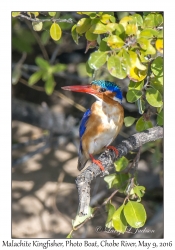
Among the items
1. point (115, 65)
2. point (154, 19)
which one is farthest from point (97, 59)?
point (154, 19)

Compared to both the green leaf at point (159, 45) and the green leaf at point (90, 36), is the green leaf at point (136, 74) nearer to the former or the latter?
the green leaf at point (159, 45)

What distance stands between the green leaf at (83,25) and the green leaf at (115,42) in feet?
0.95

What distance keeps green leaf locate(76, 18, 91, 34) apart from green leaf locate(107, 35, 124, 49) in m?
0.29

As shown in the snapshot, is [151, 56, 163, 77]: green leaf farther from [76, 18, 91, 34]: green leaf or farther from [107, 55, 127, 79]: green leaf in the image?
[76, 18, 91, 34]: green leaf

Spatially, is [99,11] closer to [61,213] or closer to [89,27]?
[89,27]

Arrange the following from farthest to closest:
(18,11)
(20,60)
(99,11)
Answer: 1. (20,60)
2. (18,11)
3. (99,11)

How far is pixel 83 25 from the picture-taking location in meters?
2.04

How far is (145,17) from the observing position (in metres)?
2.05

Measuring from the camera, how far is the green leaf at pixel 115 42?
1.77 metres

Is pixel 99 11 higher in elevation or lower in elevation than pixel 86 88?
higher

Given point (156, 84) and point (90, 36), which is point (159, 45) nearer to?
point (156, 84)

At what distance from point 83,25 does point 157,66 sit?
365 mm
